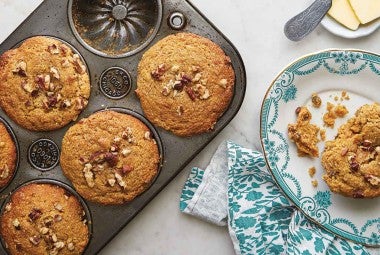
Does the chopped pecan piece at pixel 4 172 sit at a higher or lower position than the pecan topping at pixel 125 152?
lower

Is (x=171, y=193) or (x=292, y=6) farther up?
(x=292, y=6)

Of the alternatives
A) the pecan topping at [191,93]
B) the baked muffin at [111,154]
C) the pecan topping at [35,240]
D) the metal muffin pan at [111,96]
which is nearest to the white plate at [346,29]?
the metal muffin pan at [111,96]

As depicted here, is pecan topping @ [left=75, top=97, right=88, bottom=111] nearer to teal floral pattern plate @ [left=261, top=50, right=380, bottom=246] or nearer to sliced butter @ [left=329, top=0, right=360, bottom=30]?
teal floral pattern plate @ [left=261, top=50, right=380, bottom=246]

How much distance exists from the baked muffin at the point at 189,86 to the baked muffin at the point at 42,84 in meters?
0.33

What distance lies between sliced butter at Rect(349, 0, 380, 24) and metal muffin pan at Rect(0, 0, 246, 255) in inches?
26.1

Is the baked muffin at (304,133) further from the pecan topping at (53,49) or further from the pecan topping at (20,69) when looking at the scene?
the pecan topping at (20,69)

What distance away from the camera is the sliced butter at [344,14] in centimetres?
297

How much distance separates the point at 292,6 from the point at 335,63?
1.24 feet

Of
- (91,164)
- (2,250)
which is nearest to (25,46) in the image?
(91,164)

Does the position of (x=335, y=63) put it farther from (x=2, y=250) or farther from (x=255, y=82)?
(x=2, y=250)

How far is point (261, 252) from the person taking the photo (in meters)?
2.99

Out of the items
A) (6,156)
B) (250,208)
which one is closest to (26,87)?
(6,156)

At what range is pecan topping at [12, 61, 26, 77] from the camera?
2.80 metres

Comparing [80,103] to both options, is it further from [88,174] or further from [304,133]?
[304,133]
